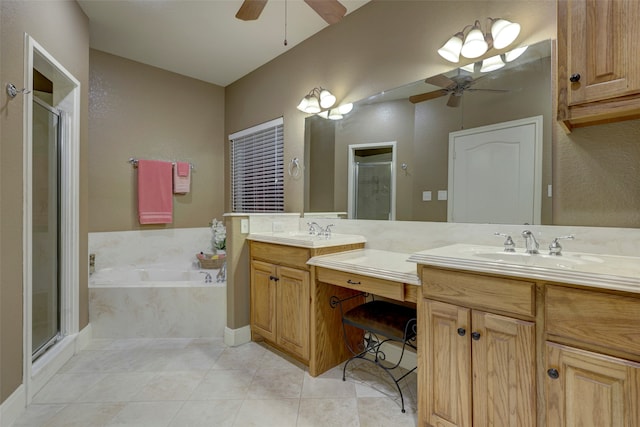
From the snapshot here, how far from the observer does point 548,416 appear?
112 cm

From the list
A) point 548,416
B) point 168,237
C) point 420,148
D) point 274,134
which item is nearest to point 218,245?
point 168,237

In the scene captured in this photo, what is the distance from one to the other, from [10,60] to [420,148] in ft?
7.88

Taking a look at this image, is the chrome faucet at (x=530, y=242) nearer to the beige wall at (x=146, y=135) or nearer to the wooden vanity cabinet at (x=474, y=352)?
the wooden vanity cabinet at (x=474, y=352)

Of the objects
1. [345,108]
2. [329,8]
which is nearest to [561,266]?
[329,8]

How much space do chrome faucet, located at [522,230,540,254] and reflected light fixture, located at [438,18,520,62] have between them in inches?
41.5

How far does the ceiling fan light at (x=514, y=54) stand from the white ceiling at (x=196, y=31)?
123cm

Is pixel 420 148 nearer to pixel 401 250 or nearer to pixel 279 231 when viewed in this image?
pixel 401 250

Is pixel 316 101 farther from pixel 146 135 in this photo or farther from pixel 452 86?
pixel 146 135

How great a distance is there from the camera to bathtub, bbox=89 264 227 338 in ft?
8.57

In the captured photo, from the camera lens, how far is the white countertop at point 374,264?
61.6 inches

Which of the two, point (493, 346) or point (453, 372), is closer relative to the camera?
point (493, 346)

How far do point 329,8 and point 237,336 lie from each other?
8.15ft

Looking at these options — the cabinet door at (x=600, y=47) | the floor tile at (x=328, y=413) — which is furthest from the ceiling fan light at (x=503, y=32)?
A: the floor tile at (x=328, y=413)

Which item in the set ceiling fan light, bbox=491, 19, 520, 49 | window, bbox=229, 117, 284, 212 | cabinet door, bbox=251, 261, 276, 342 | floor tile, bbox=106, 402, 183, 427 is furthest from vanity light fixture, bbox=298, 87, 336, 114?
floor tile, bbox=106, 402, 183, 427
